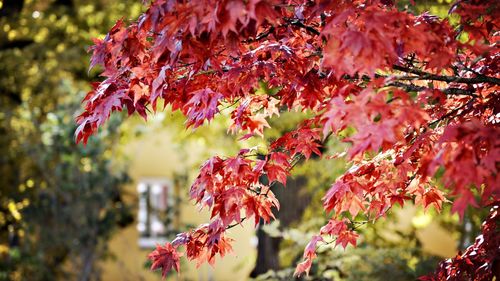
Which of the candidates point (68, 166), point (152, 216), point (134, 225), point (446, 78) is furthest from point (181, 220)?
point (446, 78)

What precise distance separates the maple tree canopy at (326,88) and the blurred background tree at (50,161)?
7.79 m

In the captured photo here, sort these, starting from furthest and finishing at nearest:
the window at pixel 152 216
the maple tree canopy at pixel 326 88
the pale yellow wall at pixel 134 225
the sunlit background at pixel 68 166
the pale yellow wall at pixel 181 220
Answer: the window at pixel 152 216 → the pale yellow wall at pixel 134 225 → the pale yellow wall at pixel 181 220 → the sunlit background at pixel 68 166 → the maple tree canopy at pixel 326 88

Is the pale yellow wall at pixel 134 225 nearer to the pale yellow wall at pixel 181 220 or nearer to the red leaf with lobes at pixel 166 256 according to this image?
the pale yellow wall at pixel 181 220

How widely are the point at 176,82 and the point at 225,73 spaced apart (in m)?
0.33

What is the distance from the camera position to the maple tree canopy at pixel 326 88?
318 cm

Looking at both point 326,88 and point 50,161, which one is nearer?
point 326,88

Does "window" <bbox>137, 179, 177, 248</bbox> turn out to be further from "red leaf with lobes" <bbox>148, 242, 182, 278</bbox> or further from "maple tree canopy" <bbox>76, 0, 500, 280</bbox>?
"maple tree canopy" <bbox>76, 0, 500, 280</bbox>

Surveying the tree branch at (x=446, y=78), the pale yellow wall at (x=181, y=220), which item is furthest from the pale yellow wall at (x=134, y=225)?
the tree branch at (x=446, y=78)

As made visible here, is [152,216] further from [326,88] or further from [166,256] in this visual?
[326,88]

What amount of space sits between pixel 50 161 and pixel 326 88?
29.7 ft

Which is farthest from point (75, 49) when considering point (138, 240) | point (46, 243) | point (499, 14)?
point (499, 14)

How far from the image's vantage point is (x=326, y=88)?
4.41 m

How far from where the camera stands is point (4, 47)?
12641 mm

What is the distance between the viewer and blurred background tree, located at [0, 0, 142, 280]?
12.1 metres
